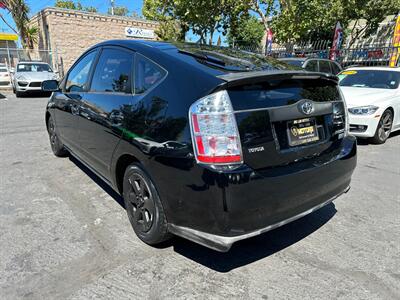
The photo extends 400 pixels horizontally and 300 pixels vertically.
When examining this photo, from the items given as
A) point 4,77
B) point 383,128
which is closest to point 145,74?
point 383,128

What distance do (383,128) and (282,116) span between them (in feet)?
17.4

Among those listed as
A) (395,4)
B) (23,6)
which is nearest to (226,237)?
(23,6)

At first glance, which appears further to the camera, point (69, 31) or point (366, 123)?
point (69, 31)

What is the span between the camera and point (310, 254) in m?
2.72

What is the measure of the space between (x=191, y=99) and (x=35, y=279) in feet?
5.82

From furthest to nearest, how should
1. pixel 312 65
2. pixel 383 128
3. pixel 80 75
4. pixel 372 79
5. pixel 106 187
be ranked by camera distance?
pixel 312 65
pixel 372 79
pixel 383 128
pixel 106 187
pixel 80 75

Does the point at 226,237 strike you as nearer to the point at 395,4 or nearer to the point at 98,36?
the point at 98,36

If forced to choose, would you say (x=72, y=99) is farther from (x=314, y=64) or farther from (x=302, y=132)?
(x=314, y=64)

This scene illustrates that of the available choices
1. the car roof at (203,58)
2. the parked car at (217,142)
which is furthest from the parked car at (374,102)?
the car roof at (203,58)

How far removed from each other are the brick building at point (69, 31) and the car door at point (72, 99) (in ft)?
66.8

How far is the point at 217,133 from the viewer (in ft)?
6.79

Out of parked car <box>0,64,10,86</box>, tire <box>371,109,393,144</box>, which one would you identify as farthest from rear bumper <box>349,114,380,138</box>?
parked car <box>0,64,10,86</box>

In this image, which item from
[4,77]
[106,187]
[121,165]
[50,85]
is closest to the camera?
[121,165]

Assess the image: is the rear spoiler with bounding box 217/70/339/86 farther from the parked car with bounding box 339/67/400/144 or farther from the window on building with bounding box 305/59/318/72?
the window on building with bounding box 305/59/318/72
